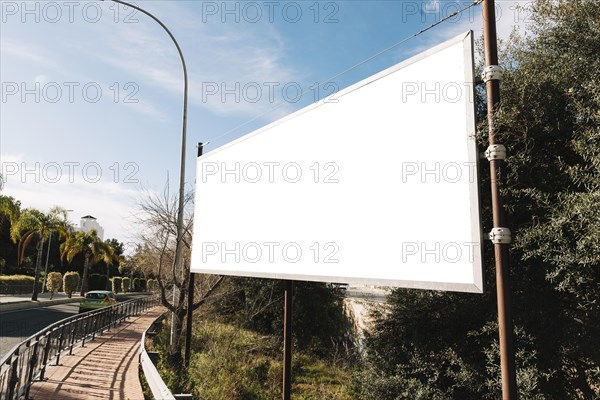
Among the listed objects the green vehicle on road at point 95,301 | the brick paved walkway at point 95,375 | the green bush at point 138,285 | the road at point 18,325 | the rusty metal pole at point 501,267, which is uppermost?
the rusty metal pole at point 501,267

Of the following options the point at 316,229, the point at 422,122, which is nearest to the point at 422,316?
the point at 316,229

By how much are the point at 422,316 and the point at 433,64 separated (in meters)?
5.84

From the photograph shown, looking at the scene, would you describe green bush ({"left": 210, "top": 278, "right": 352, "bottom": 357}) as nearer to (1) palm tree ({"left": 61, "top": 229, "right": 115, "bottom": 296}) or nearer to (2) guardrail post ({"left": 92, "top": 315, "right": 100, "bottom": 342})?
(2) guardrail post ({"left": 92, "top": 315, "right": 100, "bottom": 342})

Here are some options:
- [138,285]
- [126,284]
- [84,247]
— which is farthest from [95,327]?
[138,285]

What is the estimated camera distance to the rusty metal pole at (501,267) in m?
4.65

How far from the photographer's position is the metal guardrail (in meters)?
6.81

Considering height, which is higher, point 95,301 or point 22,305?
point 95,301

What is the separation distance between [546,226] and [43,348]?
10.2 m

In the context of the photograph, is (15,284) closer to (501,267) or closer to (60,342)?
(60,342)

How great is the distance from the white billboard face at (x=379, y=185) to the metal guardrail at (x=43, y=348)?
4.47 m

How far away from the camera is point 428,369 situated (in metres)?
8.87

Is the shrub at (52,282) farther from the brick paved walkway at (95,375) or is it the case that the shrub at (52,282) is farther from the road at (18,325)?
the brick paved walkway at (95,375)

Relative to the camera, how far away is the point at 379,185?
629cm

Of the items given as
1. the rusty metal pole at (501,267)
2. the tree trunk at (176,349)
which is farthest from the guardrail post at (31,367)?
the rusty metal pole at (501,267)
